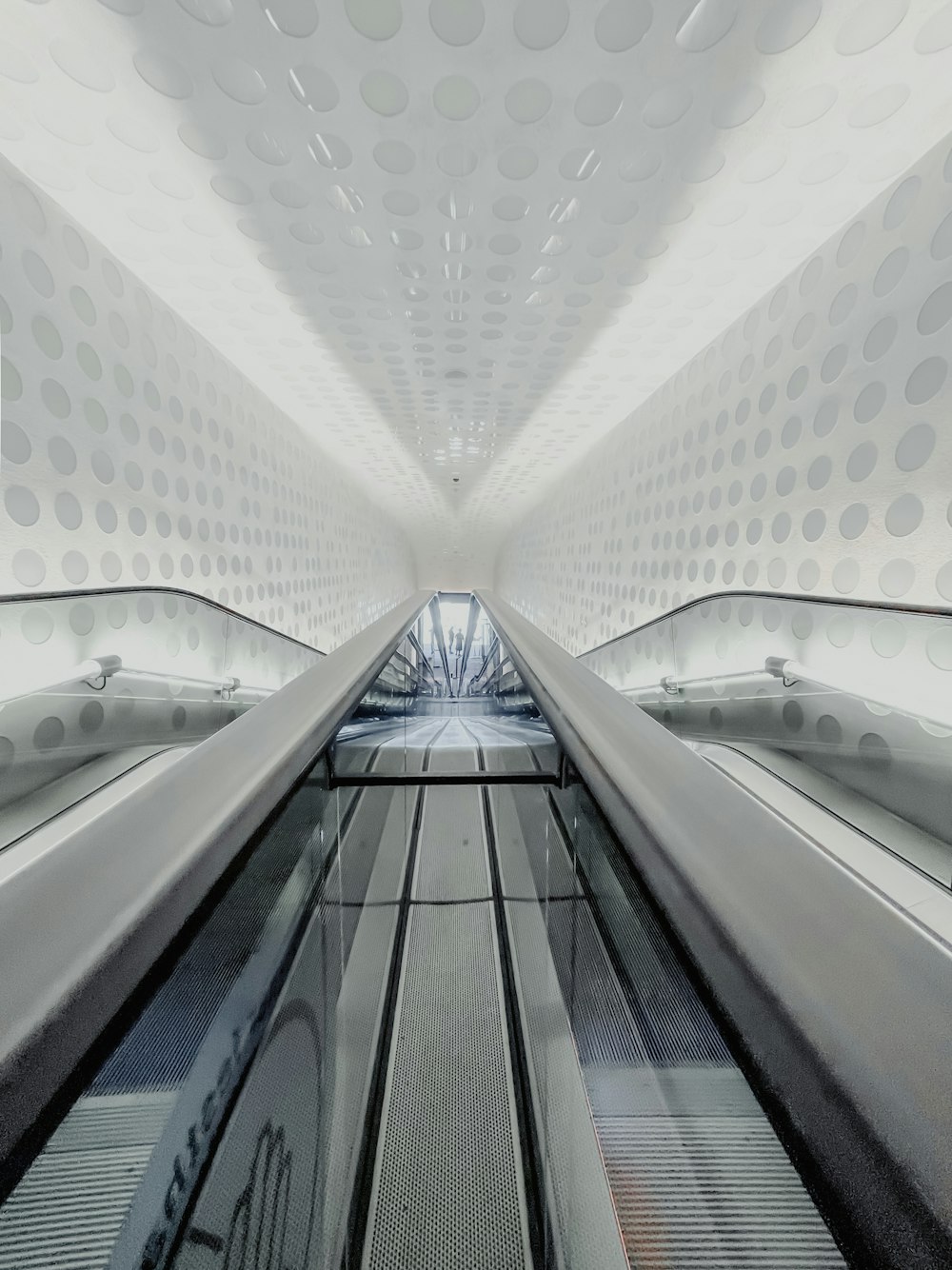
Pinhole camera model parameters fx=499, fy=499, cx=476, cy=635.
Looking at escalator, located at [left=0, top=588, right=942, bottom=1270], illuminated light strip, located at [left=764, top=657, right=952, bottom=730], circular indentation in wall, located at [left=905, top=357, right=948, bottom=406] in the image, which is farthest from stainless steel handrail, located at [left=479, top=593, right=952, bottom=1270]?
circular indentation in wall, located at [left=905, top=357, right=948, bottom=406]

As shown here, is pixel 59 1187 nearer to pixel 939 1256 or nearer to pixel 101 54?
pixel 939 1256

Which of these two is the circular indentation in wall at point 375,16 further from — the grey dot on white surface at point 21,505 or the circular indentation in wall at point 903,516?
the circular indentation in wall at point 903,516

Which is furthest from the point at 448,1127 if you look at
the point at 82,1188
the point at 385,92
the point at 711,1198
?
the point at 385,92

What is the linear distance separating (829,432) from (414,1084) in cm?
389

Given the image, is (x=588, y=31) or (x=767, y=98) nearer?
(x=588, y=31)

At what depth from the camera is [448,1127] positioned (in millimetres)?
1177

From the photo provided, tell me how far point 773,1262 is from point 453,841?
1743mm

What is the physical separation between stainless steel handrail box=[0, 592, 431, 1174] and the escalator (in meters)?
0.01

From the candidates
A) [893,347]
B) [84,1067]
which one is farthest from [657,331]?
[84,1067]

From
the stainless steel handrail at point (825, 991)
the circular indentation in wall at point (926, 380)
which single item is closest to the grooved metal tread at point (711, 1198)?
the stainless steel handrail at point (825, 991)

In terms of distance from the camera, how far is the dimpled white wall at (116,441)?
2.75 m

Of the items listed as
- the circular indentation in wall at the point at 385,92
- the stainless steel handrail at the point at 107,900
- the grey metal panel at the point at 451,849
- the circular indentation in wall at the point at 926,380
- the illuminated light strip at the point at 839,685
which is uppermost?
the circular indentation in wall at the point at 385,92

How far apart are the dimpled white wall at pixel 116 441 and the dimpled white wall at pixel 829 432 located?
15.0 ft

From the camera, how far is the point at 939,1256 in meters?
0.28
